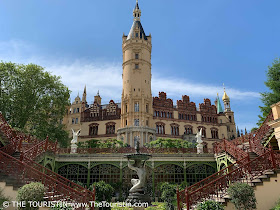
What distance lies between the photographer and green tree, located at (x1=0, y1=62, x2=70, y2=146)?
28938 millimetres

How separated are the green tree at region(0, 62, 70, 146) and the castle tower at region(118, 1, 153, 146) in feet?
47.4

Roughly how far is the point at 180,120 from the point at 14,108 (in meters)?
33.5

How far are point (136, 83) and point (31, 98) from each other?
70.6 feet

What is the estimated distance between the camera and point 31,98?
3002 centimetres

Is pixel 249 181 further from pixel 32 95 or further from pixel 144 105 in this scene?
pixel 144 105

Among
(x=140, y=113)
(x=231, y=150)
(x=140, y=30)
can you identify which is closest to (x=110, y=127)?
(x=140, y=113)

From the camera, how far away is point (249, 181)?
11.1 metres

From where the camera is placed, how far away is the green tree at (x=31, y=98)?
1139 inches

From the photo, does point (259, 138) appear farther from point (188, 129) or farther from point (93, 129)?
point (93, 129)

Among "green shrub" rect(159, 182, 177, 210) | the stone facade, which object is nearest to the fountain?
"green shrub" rect(159, 182, 177, 210)

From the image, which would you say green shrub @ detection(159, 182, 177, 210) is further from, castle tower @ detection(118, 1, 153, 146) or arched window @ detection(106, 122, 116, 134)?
arched window @ detection(106, 122, 116, 134)

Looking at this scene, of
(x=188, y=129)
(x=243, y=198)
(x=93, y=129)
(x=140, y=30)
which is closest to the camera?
(x=243, y=198)

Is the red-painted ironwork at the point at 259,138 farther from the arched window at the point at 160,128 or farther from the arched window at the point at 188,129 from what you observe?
the arched window at the point at 188,129

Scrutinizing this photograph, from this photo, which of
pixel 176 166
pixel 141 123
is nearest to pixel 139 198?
pixel 176 166
